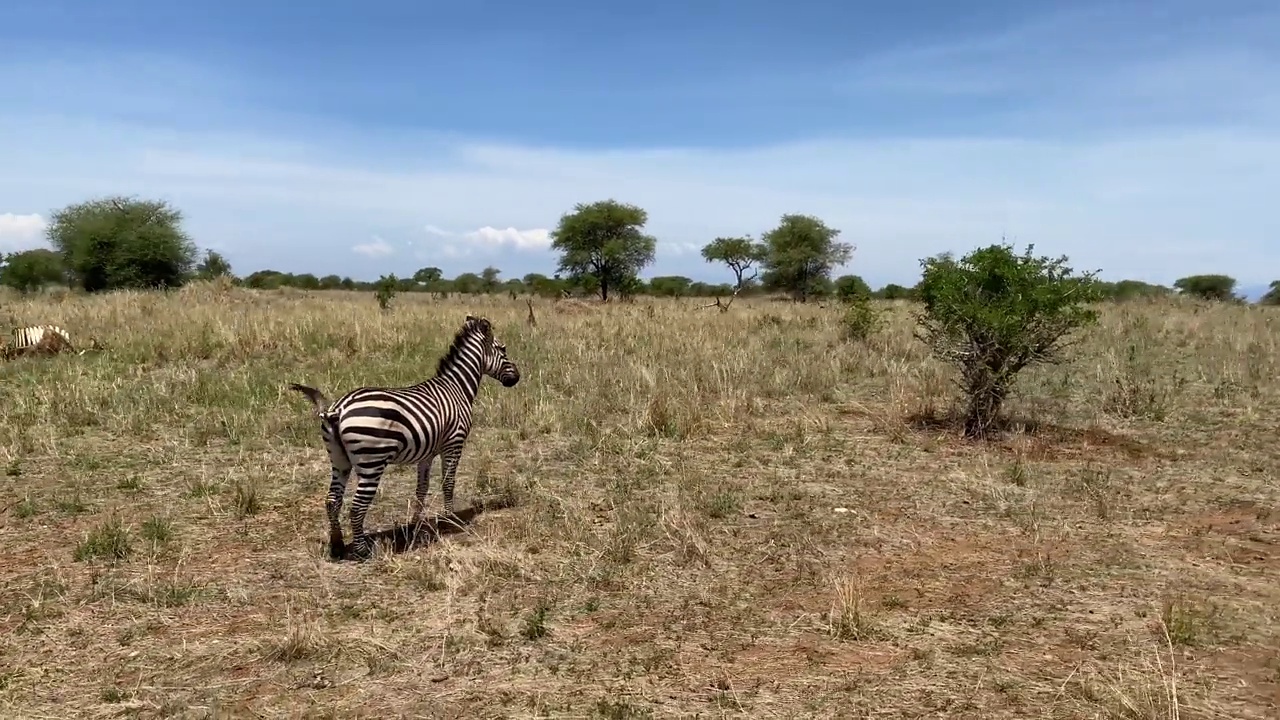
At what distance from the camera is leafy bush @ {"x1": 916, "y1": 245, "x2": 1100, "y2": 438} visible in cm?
889

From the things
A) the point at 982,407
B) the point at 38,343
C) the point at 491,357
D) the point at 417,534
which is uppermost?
the point at 491,357

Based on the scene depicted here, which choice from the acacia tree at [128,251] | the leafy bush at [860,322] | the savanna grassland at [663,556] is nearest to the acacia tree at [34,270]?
the acacia tree at [128,251]

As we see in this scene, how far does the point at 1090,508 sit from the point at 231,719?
637 centimetres

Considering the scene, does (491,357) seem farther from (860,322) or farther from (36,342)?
(860,322)

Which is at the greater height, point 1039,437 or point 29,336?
point 29,336

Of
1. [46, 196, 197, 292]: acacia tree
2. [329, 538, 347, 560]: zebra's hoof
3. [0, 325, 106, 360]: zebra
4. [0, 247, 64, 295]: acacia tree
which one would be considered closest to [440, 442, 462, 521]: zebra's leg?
[329, 538, 347, 560]: zebra's hoof

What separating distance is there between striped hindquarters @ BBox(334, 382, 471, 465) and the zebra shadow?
644 millimetres

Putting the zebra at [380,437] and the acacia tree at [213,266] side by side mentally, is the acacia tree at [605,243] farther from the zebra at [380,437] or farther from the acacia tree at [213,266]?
the zebra at [380,437]

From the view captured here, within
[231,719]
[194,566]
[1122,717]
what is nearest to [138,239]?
[194,566]

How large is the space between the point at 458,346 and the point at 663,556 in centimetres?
263

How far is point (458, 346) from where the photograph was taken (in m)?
6.83

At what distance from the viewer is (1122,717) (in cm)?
348

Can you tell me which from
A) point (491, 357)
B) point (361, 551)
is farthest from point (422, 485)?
point (491, 357)

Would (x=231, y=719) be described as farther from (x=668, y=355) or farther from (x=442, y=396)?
(x=668, y=355)
